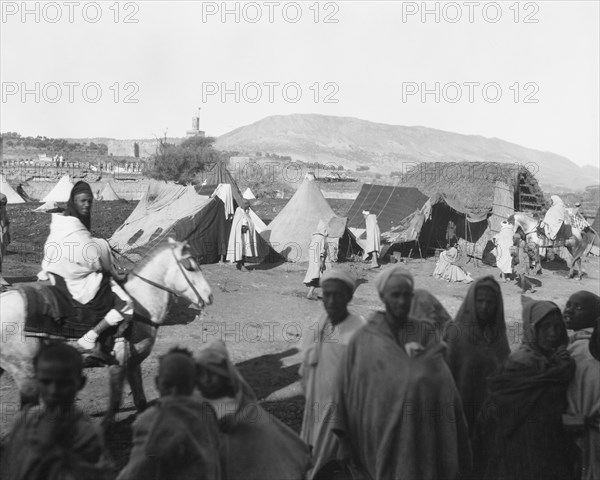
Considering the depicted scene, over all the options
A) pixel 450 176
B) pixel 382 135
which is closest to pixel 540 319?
pixel 450 176

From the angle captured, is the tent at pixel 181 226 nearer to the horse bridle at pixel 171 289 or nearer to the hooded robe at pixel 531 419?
the horse bridle at pixel 171 289

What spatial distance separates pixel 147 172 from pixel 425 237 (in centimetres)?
3427

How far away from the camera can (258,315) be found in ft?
38.7

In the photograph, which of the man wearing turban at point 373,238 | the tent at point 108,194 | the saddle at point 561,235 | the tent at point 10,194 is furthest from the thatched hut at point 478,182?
the tent at point 10,194

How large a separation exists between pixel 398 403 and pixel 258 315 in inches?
341

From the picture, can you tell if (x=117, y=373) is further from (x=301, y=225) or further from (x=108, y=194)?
(x=108, y=194)

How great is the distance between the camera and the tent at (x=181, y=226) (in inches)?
660

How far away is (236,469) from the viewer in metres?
2.86

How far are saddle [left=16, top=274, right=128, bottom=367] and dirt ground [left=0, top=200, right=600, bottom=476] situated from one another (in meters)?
0.84

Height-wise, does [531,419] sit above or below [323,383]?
below

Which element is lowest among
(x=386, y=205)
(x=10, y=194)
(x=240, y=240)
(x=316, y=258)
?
(x=316, y=258)

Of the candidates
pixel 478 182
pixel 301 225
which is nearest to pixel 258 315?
pixel 301 225

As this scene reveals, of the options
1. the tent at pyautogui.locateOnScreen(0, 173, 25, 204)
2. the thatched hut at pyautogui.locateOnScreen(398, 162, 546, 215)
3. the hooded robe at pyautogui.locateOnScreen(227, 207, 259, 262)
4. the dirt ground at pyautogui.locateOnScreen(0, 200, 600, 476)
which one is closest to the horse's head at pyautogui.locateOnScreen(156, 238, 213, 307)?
the dirt ground at pyautogui.locateOnScreen(0, 200, 600, 476)

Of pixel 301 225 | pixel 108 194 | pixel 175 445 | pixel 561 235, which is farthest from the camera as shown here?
pixel 108 194
